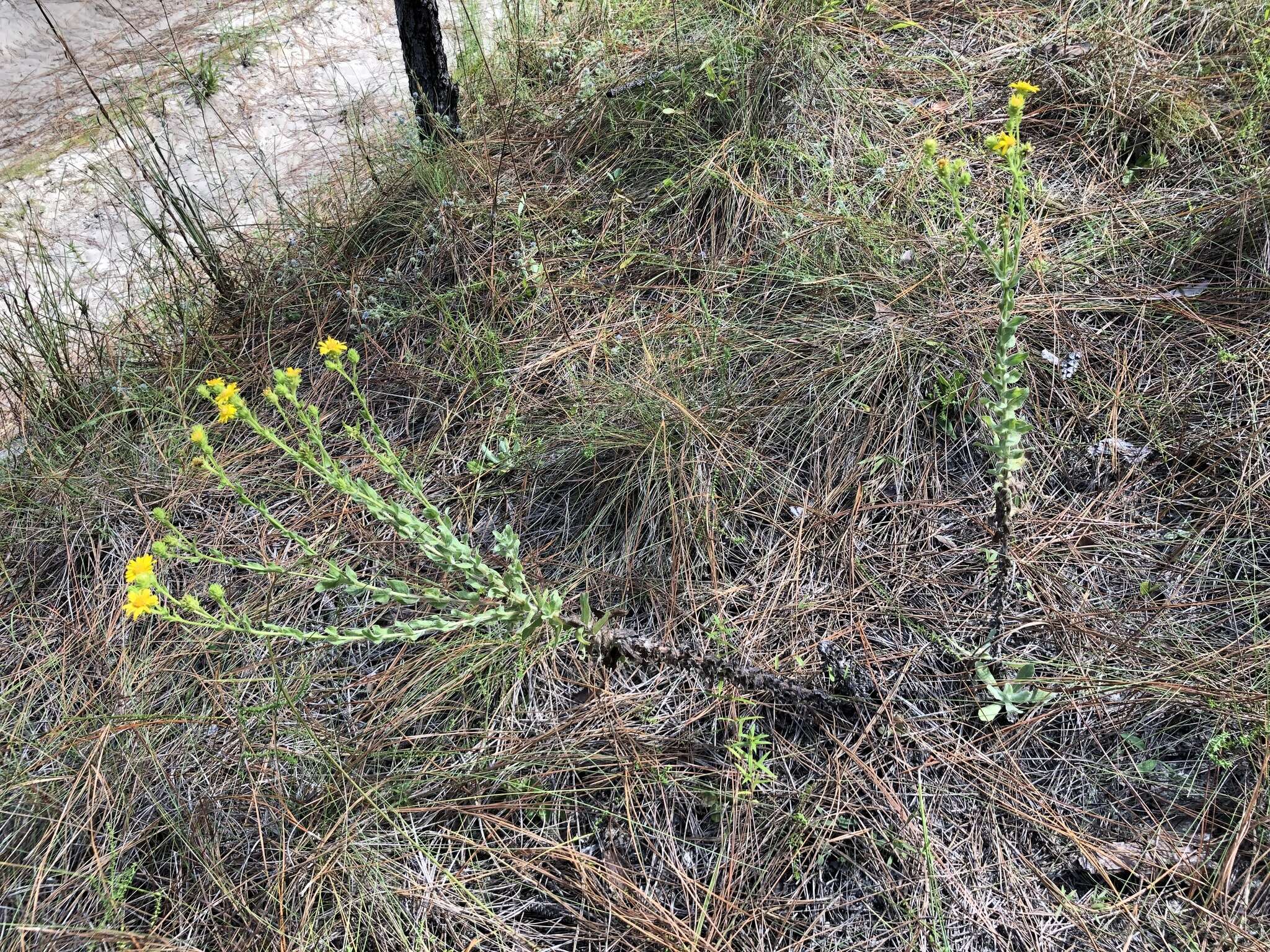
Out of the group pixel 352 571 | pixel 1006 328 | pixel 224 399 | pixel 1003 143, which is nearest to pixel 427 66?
pixel 224 399

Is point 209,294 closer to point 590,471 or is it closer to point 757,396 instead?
point 590,471

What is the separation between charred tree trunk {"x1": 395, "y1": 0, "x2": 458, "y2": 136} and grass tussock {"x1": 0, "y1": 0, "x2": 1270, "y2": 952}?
0.22 m

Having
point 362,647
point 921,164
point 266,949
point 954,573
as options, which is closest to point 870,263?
point 921,164

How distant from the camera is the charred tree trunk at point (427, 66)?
301 cm

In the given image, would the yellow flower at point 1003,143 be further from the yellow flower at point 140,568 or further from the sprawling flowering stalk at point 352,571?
the yellow flower at point 140,568

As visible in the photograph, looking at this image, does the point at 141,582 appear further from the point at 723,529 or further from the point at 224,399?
the point at 723,529

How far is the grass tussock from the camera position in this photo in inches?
63.5

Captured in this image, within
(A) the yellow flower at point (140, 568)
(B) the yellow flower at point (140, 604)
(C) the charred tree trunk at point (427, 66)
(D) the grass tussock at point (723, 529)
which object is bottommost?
(D) the grass tussock at point (723, 529)

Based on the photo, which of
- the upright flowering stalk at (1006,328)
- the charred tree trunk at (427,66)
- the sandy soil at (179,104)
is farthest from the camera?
the sandy soil at (179,104)

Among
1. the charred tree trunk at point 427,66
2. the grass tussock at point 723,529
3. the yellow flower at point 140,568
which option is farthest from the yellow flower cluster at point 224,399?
the charred tree trunk at point 427,66

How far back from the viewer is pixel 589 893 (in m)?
1.61

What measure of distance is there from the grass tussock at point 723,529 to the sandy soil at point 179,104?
1.00 m

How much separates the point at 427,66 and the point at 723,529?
2.18 m

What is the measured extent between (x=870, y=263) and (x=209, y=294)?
93.8 inches
